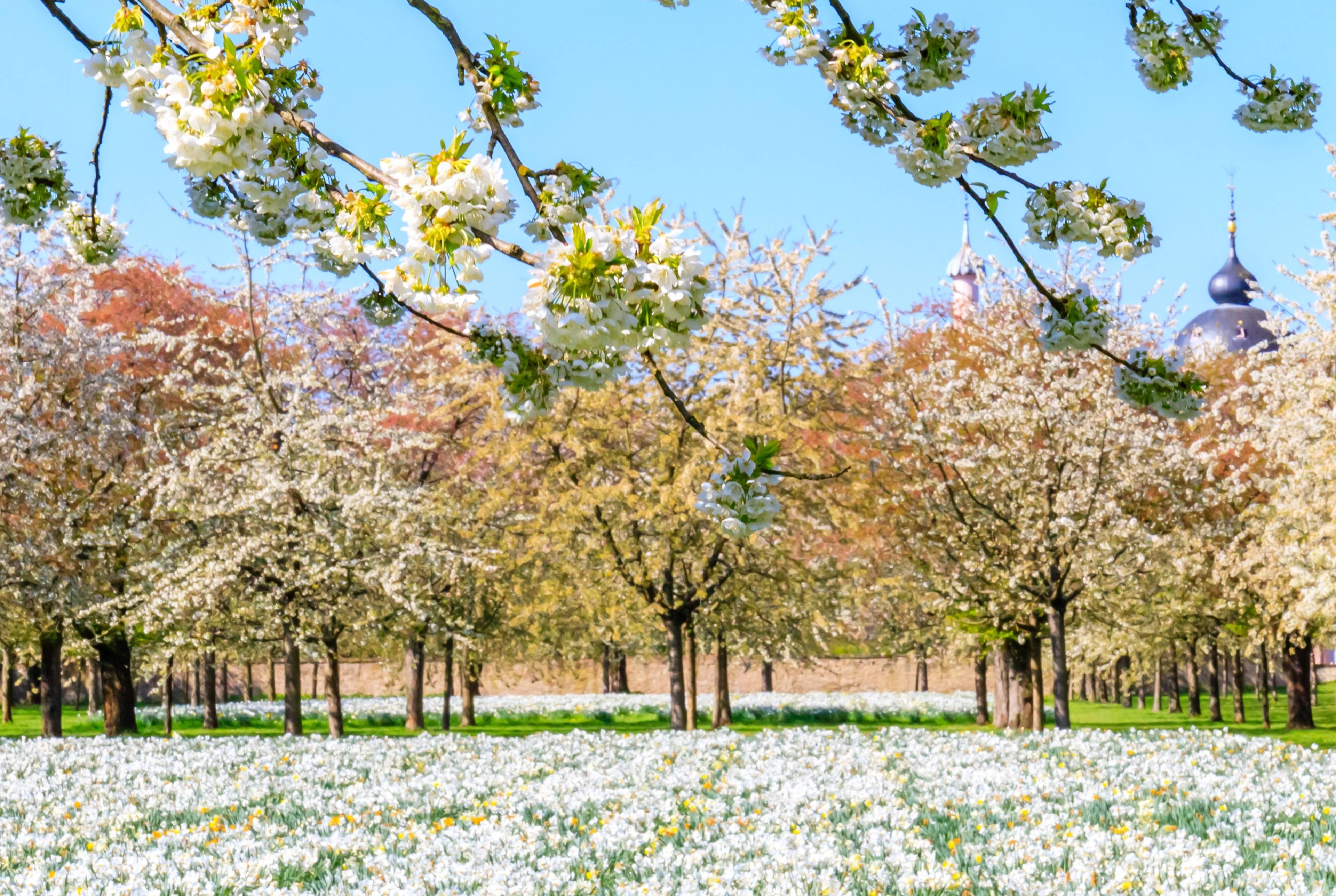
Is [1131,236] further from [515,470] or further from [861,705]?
[861,705]

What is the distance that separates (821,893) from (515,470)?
13.8 meters

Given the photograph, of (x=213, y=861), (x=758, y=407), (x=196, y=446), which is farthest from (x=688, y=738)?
(x=196, y=446)

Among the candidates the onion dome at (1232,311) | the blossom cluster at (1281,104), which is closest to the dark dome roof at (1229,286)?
the onion dome at (1232,311)

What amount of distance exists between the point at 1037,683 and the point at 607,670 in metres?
23.2

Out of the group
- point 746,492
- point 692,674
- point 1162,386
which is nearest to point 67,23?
point 746,492

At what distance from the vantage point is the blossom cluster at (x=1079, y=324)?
4.01m

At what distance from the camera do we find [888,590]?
20.5 m

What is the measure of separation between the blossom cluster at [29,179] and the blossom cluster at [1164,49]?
14.8ft

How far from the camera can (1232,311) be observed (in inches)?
2527

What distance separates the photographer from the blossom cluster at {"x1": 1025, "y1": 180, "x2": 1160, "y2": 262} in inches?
150

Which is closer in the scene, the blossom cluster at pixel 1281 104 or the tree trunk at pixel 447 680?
the blossom cluster at pixel 1281 104

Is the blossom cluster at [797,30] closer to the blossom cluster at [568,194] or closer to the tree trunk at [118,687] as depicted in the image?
the blossom cluster at [568,194]

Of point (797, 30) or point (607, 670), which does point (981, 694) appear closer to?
point (607, 670)

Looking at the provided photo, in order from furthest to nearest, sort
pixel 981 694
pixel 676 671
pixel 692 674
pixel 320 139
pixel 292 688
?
pixel 981 694, pixel 692 674, pixel 676 671, pixel 292 688, pixel 320 139
